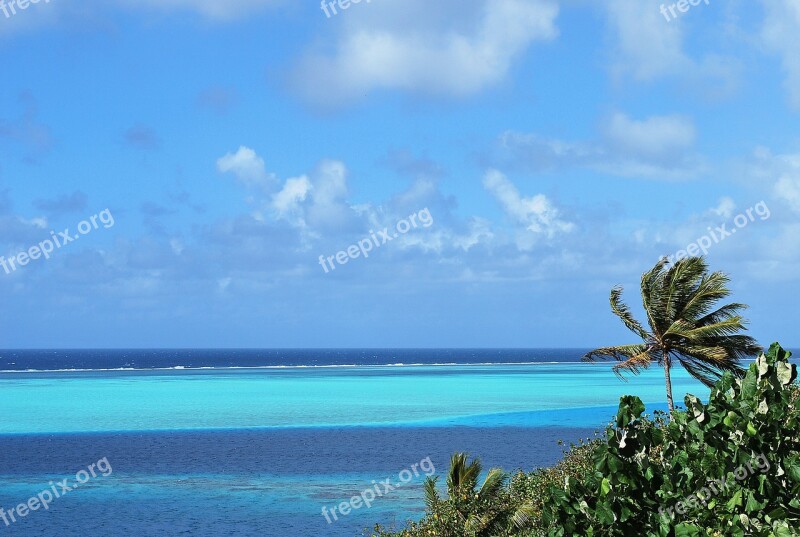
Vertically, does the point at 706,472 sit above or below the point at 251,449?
above

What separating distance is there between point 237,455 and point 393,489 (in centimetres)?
1847

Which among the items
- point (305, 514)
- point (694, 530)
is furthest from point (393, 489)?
point (694, 530)

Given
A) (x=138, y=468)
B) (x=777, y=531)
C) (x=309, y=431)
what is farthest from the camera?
(x=309, y=431)

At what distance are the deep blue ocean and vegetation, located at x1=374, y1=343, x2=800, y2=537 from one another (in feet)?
98.2

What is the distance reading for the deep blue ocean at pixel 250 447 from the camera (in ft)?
127

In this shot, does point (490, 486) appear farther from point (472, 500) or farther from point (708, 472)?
point (708, 472)

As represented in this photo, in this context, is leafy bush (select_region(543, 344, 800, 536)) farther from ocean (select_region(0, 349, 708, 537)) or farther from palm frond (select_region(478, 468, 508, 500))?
ocean (select_region(0, 349, 708, 537))

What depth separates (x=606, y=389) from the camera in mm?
134875

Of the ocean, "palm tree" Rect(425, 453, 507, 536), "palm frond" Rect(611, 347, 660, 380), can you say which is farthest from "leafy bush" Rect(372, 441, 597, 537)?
the ocean

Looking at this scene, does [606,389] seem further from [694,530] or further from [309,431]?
[694,530]

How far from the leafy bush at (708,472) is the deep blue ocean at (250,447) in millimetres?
29967

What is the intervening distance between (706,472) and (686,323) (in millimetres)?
24356

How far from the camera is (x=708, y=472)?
647 centimetres

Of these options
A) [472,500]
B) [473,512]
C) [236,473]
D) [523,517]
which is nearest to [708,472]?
[523,517]
